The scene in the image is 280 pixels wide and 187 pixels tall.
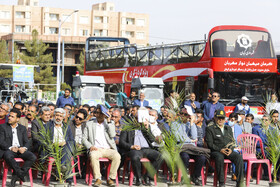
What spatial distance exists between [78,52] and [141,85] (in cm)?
A: 6257

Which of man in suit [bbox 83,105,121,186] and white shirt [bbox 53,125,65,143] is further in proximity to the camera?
man in suit [bbox 83,105,121,186]

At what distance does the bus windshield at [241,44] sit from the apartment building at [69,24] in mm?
61370

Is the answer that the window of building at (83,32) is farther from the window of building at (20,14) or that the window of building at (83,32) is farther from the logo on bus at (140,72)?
the logo on bus at (140,72)

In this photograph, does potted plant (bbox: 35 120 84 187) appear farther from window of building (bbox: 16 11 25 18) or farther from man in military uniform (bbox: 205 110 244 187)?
window of building (bbox: 16 11 25 18)

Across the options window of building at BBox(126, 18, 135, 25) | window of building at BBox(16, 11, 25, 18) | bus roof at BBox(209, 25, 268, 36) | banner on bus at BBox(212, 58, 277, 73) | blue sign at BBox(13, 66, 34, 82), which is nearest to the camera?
banner on bus at BBox(212, 58, 277, 73)

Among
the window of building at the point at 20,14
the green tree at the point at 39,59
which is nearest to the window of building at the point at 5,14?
the window of building at the point at 20,14

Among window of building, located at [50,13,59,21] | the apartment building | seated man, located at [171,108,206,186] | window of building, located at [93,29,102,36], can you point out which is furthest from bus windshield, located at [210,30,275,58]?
window of building, located at [93,29,102,36]

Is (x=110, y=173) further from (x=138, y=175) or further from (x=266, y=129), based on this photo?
(x=266, y=129)

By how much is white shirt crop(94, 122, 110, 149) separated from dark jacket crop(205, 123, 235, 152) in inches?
72.9

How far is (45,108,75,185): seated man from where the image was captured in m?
9.43

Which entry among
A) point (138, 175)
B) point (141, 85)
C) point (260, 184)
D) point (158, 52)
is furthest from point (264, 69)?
point (138, 175)

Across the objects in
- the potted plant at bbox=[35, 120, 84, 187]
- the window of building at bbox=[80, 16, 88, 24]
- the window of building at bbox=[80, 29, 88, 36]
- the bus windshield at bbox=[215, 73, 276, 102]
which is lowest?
the potted plant at bbox=[35, 120, 84, 187]

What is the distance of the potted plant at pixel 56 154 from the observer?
361 inches

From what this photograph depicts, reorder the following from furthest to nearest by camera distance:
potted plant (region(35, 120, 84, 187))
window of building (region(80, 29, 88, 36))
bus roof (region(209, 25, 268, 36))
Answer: window of building (region(80, 29, 88, 36)) < bus roof (region(209, 25, 268, 36)) < potted plant (region(35, 120, 84, 187))
